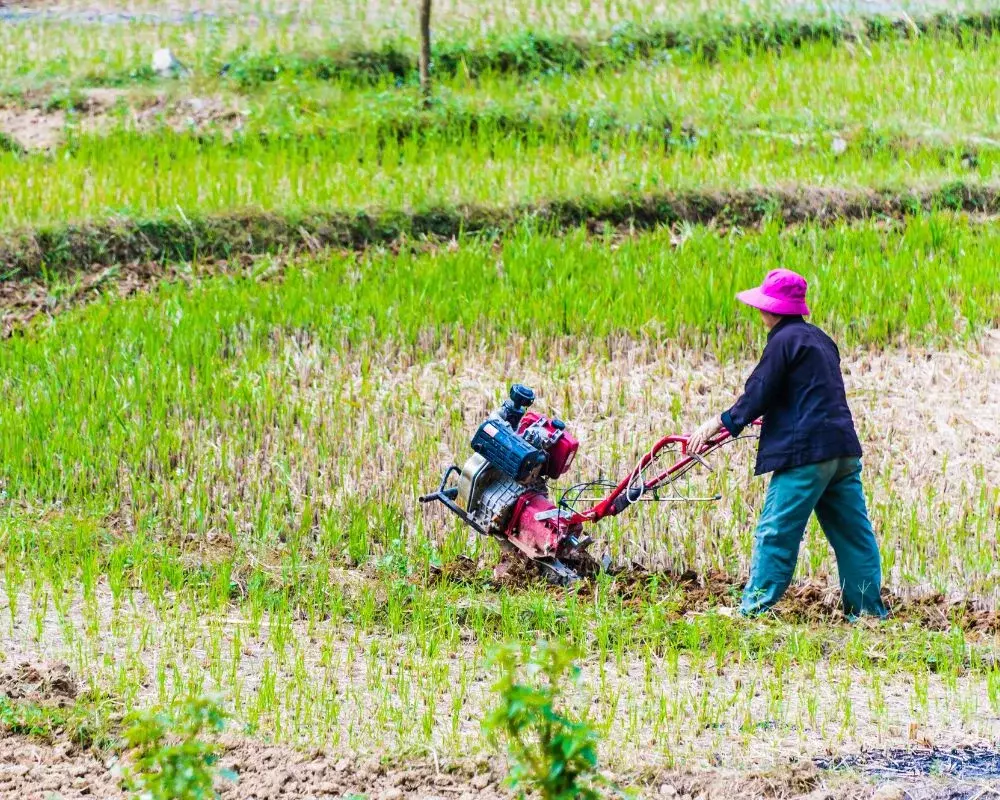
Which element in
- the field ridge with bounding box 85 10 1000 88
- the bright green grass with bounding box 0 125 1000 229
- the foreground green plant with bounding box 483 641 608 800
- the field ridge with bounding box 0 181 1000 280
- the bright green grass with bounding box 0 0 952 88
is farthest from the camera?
the bright green grass with bounding box 0 0 952 88

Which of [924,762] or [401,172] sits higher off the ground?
[401,172]

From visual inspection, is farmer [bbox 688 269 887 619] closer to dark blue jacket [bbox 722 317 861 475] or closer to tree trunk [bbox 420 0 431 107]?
dark blue jacket [bbox 722 317 861 475]

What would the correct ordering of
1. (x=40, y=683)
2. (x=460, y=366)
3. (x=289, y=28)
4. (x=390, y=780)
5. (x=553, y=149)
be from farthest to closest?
1. (x=289, y=28)
2. (x=553, y=149)
3. (x=460, y=366)
4. (x=40, y=683)
5. (x=390, y=780)

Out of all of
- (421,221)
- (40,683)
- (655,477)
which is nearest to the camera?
(40,683)

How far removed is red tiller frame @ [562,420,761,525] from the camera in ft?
16.6

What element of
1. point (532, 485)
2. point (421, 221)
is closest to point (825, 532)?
point (532, 485)

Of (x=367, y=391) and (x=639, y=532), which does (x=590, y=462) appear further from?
(x=367, y=391)

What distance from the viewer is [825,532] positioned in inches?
205

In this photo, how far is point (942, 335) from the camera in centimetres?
746

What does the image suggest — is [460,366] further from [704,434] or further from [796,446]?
→ [796,446]

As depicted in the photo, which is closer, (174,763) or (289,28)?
(174,763)

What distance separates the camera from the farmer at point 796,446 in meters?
4.97

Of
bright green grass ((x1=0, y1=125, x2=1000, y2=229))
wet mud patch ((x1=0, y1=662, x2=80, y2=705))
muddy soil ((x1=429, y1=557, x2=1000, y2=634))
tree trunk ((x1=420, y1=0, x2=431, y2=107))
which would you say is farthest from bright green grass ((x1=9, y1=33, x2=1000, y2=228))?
wet mud patch ((x1=0, y1=662, x2=80, y2=705))

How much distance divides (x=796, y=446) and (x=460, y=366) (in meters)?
2.61
